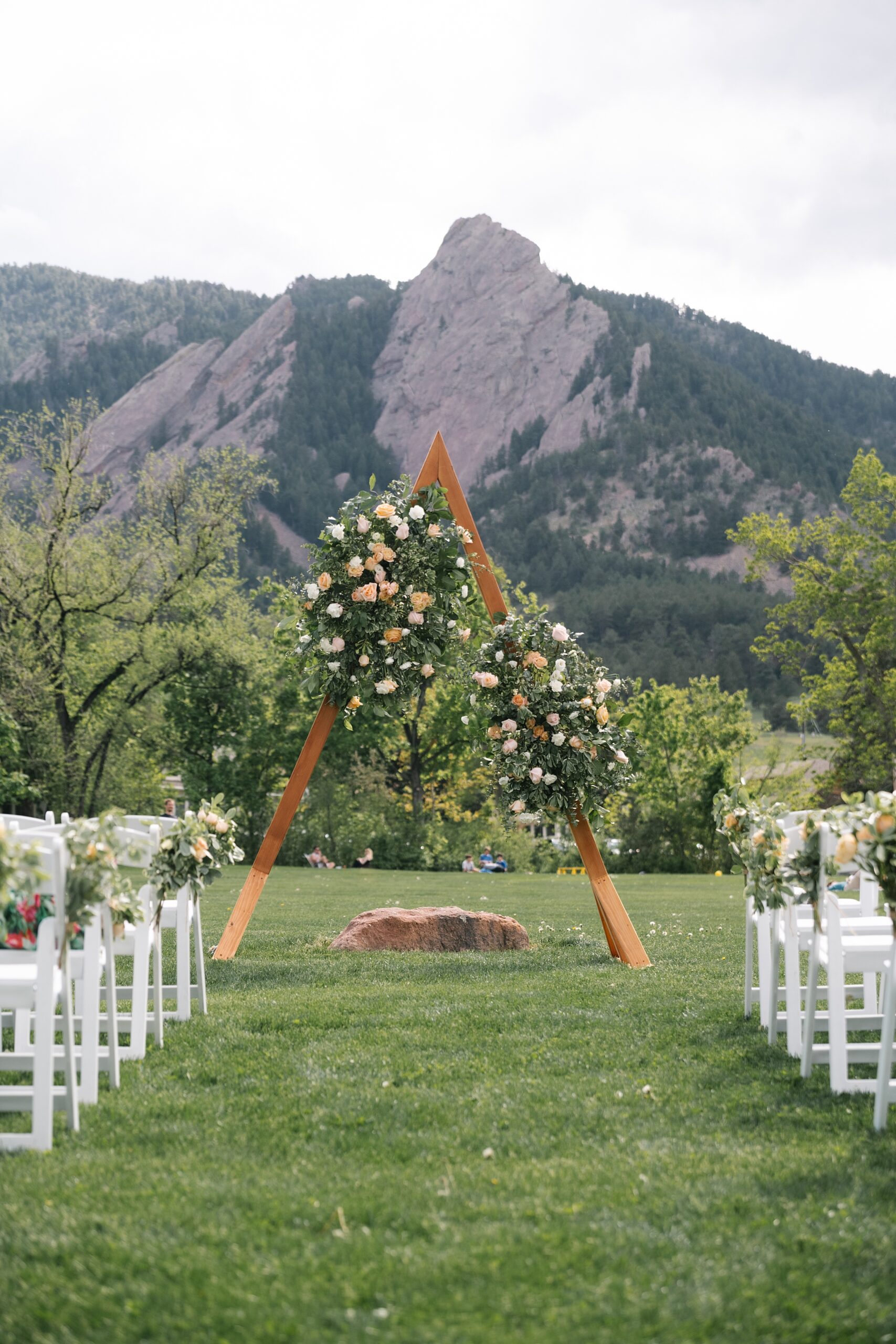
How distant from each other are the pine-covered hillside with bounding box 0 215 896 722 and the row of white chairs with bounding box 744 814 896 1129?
55.1 meters

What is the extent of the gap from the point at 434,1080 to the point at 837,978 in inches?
71.7

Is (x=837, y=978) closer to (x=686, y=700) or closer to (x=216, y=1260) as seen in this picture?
(x=216, y=1260)

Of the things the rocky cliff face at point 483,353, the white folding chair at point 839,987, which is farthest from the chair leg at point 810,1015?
the rocky cliff face at point 483,353

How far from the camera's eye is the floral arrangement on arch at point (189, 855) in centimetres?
567

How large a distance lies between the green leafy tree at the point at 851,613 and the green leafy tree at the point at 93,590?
17.0 meters

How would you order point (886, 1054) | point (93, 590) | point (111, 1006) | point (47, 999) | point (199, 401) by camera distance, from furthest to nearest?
point (199, 401)
point (93, 590)
point (111, 1006)
point (886, 1054)
point (47, 999)

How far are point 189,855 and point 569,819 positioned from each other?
402 centimetres

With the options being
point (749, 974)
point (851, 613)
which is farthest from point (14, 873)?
point (851, 613)

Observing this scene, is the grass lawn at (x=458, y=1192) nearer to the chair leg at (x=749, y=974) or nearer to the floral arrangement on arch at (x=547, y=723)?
the chair leg at (x=749, y=974)

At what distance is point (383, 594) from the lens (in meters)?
8.42

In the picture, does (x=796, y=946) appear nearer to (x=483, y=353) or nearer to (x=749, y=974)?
(x=749, y=974)

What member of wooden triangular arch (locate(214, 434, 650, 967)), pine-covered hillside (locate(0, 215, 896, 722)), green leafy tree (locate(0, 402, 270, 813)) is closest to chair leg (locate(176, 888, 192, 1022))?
wooden triangular arch (locate(214, 434, 650, 967))

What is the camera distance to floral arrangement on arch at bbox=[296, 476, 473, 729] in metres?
8.42

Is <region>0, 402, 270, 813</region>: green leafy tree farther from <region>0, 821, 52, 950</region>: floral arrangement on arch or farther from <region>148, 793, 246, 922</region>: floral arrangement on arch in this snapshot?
<region>0, 821, 52, 950</region>: floral arrangement on arch
